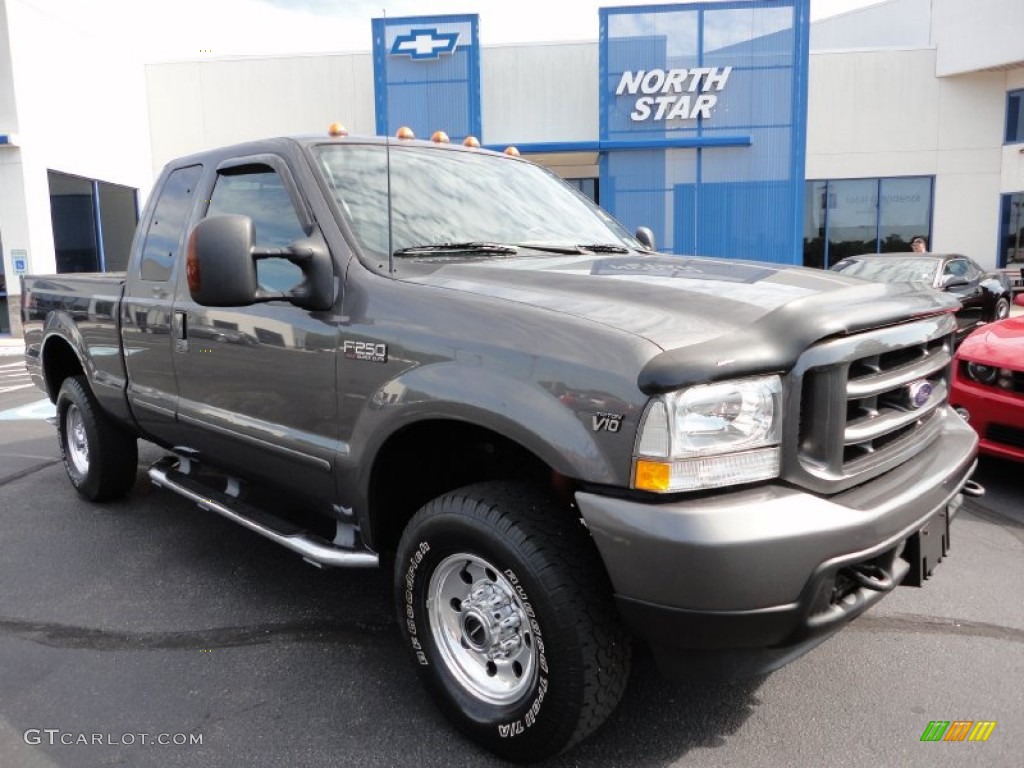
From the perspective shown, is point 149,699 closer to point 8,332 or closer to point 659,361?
point 659,361

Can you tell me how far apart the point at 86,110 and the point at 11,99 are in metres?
2.53

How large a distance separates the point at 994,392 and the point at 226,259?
463 cm

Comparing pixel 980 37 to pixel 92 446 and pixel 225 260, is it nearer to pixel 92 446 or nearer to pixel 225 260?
pixel 92 446

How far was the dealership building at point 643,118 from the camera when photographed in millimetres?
17062

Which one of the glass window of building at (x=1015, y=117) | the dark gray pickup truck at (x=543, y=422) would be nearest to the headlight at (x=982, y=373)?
the dark gray pickup truck at (x=543, y=422)

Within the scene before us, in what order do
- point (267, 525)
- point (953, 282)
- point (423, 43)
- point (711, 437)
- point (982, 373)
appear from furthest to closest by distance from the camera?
point (423, 43) → point (953, 282) → point (982, 373) → point (267, 525) → point (711, 437)

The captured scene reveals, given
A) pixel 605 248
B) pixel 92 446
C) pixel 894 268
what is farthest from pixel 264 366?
pixel 894 268

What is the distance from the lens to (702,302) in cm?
235

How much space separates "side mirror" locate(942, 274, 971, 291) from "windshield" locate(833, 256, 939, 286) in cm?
18

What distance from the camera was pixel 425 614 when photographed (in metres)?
2.62

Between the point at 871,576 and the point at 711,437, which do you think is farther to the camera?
the point at 871,576

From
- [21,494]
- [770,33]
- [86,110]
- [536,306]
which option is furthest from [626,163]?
[536,306]

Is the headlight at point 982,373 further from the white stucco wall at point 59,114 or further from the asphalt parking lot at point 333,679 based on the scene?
the white stucco wall at point 59,114

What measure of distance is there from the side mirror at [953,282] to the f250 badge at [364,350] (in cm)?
931
